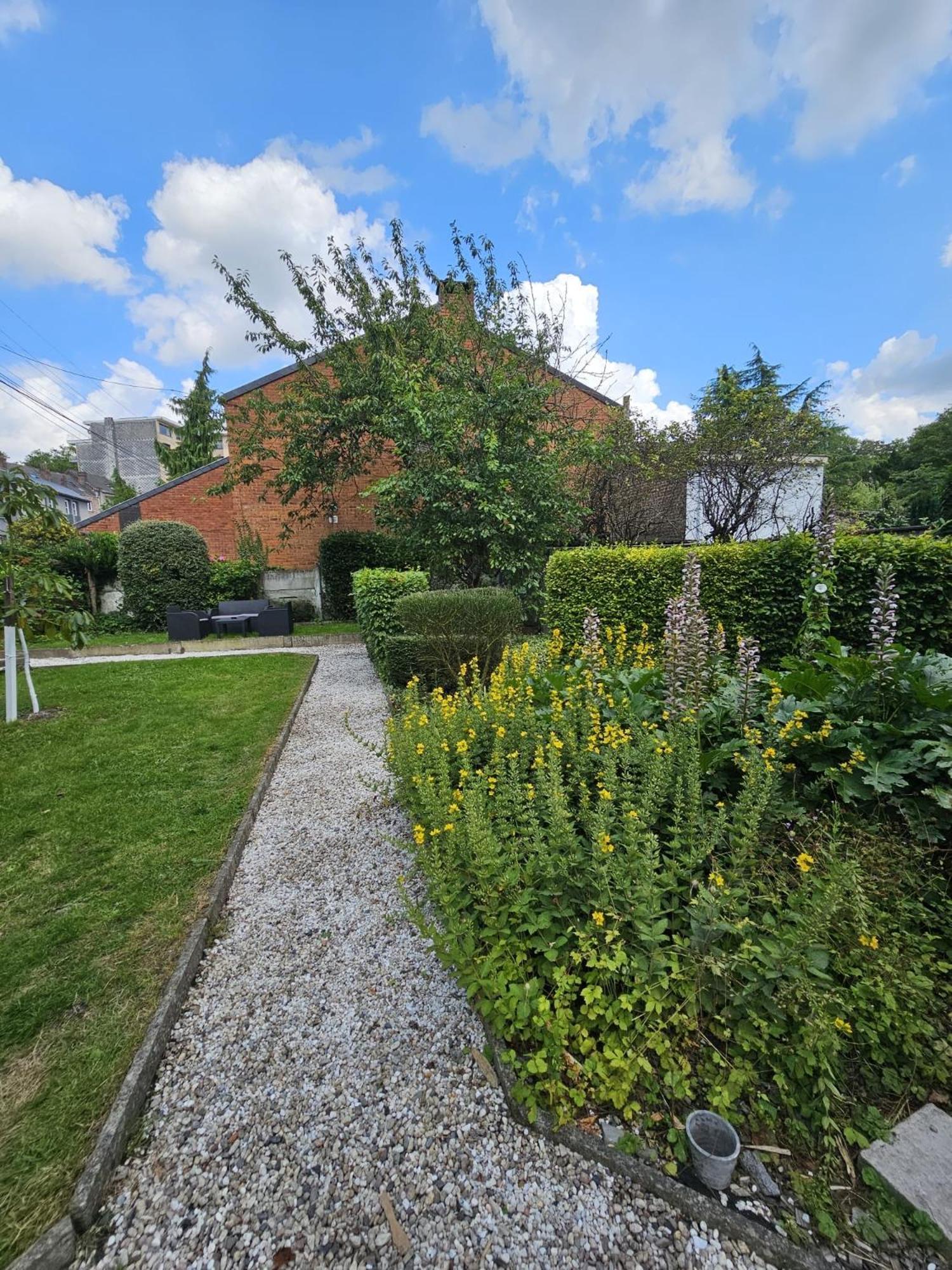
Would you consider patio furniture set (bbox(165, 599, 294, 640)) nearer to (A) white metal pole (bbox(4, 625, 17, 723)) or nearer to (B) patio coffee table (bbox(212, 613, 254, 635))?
(B) patio coffee table (bbox(212, 613, 254, 635))

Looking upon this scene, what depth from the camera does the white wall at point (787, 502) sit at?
34.7 ft

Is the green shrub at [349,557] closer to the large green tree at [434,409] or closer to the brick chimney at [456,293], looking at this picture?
the large green tree at [434,409]

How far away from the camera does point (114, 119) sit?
21.3ft

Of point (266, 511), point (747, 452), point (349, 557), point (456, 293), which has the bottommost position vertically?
point (349, 557)

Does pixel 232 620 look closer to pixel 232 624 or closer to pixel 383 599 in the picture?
pixel 232 624

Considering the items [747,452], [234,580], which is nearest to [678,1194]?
[747,452]

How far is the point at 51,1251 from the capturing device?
119cm

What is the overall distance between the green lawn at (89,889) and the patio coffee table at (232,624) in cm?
536

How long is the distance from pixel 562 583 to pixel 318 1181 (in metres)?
6.65

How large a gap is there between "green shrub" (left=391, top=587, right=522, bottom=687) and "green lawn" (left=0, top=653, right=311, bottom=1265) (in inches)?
65.0

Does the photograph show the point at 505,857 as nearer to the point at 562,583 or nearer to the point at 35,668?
the point at 562,583

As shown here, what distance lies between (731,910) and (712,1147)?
23.5 inches

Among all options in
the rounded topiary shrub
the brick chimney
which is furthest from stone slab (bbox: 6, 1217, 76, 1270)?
the rounded topiary shrub

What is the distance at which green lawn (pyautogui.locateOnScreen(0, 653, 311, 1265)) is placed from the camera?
1.47 m
